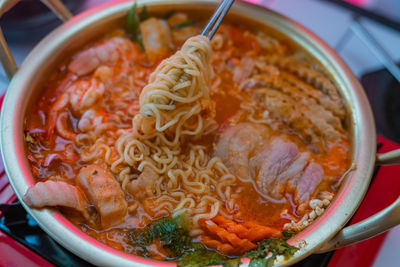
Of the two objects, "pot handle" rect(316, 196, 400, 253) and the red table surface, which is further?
the red table surface

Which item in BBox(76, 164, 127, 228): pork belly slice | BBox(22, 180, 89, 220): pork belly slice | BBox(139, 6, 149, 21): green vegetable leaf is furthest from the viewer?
BBox(139, 6, 149, 21): green vegetable leaf

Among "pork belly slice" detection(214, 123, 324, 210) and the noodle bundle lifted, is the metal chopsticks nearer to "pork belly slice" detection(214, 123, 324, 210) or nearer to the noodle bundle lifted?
the noodle bundle lifted

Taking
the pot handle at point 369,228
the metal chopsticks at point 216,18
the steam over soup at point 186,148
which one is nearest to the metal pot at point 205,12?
the pot handle at point 369,228

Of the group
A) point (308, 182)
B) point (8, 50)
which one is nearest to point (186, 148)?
point (308, 182)

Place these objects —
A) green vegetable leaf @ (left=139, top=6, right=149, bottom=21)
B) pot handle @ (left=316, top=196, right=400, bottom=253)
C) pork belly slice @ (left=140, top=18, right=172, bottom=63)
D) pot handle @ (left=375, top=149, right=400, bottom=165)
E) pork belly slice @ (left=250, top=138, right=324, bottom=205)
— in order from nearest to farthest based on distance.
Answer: pot handle @ (left=316, top=196, right=400, bottom=253) < pot handle @ (left=375, top=149, right=400, bottom=165) < pork belly slice @ (left=250, top=138, right=324, bottom=205) < pork belly slice @ (left=140, top=18, right=172, bottom=63) < green vegetable leaf @ (left=139, top=6, right=149, bottom=21)

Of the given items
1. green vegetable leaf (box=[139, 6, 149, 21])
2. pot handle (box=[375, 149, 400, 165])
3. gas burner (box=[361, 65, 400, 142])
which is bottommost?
pot handle (box=[375, 149, 400, 165])

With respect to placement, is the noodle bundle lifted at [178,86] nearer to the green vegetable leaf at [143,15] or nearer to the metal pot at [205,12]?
the metal pot at [205,12]

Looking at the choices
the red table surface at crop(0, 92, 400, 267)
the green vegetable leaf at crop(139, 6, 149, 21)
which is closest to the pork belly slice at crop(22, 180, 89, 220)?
the red table surface at crop(0, 92, 400, 267)

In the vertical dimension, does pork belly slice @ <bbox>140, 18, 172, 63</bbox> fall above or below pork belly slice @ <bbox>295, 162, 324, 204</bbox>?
above

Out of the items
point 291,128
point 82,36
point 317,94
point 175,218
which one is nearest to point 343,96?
point 317,94
